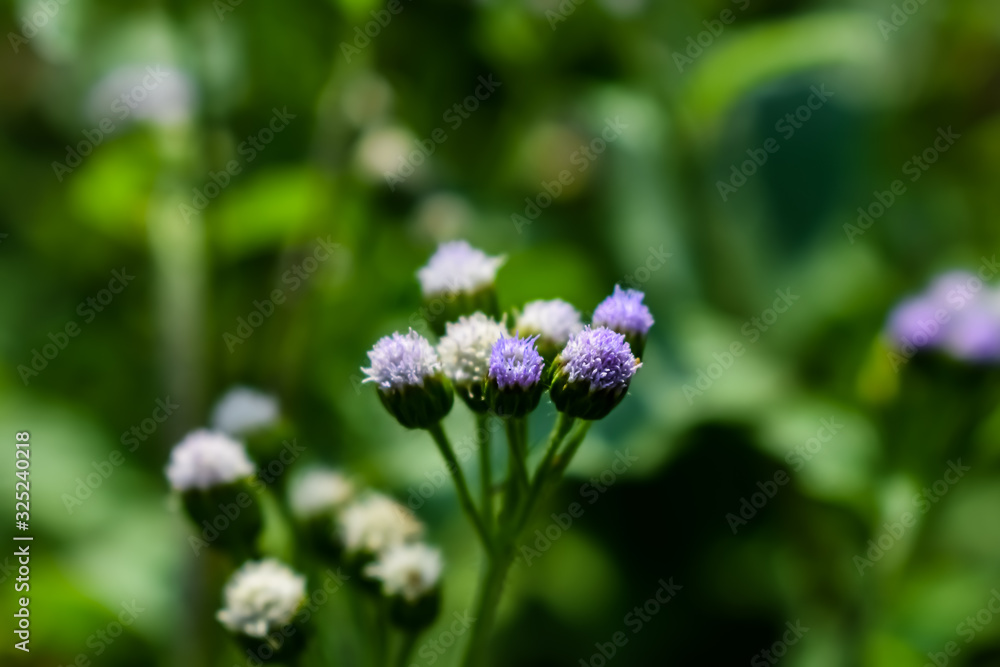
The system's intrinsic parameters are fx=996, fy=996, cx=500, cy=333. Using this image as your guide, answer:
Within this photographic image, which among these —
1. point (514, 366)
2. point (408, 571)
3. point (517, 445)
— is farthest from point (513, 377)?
point (408, 571)

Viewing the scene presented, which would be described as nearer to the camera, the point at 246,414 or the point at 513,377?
the point at 513,377

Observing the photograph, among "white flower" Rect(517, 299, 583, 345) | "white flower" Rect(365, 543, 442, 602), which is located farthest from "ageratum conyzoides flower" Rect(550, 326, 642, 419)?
"white flower" Rect(365, 543, 442, 602)

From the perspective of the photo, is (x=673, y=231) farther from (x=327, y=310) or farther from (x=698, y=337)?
(x=327, y=310)

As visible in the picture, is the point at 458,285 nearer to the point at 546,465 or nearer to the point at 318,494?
the point at 546,465

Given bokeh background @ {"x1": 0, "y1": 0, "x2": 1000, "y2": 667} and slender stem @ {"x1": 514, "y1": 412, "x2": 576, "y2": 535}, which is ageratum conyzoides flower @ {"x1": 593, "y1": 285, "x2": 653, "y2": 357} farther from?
bokeh background @ {"x1": 0, "y1": 0, "x2": 1000, "y2": 667}

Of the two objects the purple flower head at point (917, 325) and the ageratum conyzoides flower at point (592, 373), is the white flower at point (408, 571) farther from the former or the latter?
the purple flower head at point (917, 325)

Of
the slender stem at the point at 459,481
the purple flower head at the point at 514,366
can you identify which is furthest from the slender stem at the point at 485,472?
the purple flower head at the point at 514,366
